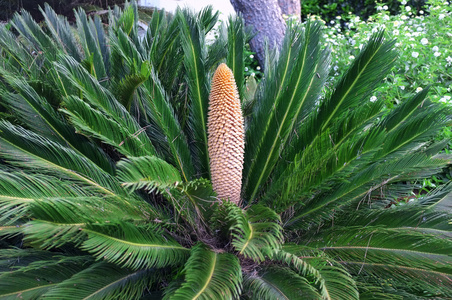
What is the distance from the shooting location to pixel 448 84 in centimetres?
419

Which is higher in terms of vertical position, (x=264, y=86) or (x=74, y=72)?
(x=74, y=72)

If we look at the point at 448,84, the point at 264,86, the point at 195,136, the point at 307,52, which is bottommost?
the point at 448,84

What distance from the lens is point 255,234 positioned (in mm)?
1711

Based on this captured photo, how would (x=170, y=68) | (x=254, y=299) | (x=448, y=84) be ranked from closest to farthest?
1. (x=254, y=299)
2. (x=170, y=68)
3. (x=448, y=84)

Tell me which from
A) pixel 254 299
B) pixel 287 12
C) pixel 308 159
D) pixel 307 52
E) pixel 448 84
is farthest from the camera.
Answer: pixel 287 12

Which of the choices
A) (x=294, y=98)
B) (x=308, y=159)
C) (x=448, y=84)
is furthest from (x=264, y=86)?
(x=448, y=84)

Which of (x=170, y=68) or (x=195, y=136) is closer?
(x=195, y=136)

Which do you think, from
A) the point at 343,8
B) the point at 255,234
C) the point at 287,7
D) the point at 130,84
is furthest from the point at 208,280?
the point at 343,8

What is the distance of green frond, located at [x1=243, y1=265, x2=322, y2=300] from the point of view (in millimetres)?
1661

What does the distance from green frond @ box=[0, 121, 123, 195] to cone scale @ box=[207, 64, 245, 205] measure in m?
0.50

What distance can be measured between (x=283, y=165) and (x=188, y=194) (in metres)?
0.72

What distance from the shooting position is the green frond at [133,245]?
1484 millimetres

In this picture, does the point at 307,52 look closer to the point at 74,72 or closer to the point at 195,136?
the point at 195,136

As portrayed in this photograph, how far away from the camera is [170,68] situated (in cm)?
275
